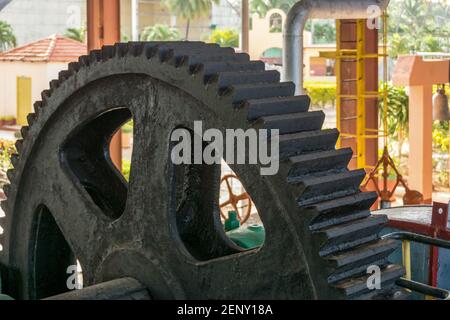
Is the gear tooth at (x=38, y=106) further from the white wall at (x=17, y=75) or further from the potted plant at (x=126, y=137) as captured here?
the potted plant at (x=126, y=137)

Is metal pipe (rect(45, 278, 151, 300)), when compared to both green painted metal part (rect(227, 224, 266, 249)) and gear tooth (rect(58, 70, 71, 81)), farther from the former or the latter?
green painted metal part (rect(227, 224, 266, 249))

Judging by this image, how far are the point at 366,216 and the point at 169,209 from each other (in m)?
0.63

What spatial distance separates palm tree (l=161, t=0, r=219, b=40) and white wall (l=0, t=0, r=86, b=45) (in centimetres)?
1137

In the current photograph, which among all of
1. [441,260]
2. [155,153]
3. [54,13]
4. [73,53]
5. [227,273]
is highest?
[54,13]

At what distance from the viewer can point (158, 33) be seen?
35500 mm

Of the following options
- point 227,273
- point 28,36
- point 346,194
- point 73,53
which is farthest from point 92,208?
point 28,36

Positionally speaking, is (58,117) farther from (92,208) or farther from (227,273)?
(227,273)

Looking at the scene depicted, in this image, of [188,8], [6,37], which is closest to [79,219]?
[6,37]

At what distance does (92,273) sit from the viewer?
2914mm

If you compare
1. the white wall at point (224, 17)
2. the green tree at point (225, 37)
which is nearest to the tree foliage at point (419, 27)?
the green tree at point (225, 37)

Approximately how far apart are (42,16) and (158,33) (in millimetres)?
12846

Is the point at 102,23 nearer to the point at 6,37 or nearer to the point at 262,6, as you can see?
the point at 6,37

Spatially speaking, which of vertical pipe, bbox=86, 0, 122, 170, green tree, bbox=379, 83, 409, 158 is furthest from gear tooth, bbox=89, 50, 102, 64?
green tree, bbox=379, 83, 409, 158

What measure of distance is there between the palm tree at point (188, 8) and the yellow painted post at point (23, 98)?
18702 mm
